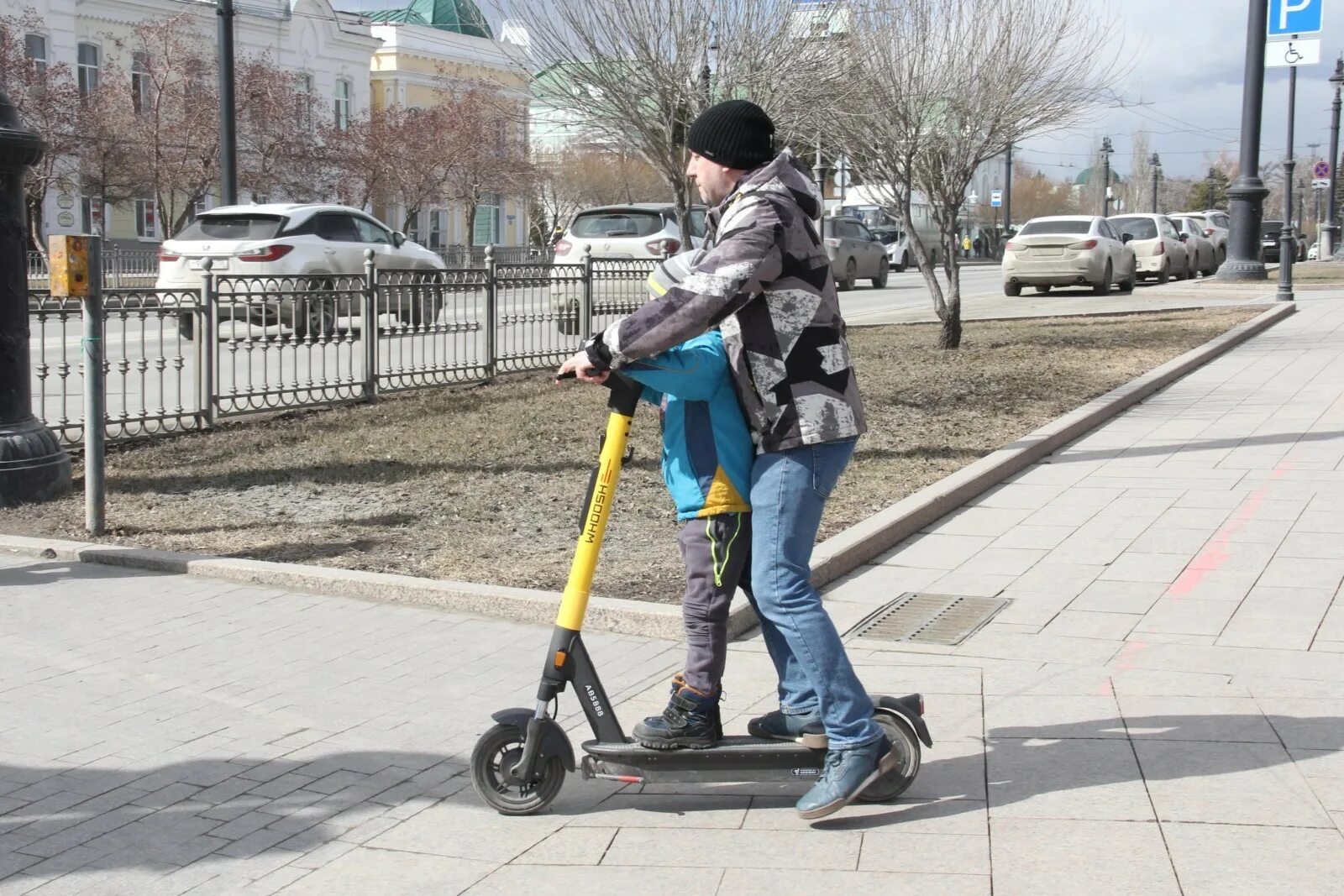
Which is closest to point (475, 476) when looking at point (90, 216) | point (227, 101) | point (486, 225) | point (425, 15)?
point (227, 101)

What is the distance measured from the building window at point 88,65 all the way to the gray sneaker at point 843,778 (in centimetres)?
4933

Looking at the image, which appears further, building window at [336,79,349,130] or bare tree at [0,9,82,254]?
building window at [336,79,349,130]

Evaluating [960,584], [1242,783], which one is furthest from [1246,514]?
[1242,783]

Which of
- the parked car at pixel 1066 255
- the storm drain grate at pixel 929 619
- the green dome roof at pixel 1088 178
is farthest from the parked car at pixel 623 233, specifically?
the green dome roof at pixel 1088 178

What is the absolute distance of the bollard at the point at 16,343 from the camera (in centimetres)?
774

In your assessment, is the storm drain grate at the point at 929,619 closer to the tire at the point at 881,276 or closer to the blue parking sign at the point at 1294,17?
the blue parking sign at the point at 1294,17

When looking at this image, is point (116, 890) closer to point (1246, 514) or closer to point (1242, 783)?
point (1242, 783)

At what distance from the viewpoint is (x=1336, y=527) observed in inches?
283

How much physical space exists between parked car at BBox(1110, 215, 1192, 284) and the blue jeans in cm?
2890

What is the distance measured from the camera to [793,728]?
12.9 ft

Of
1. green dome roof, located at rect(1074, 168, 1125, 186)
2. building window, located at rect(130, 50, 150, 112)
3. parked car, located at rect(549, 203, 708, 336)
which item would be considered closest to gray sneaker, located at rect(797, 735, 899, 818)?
parked car, located at rect(549, 203, 708, 336)

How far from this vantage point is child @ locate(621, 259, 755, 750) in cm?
367

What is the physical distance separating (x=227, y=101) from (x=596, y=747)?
17.2 metres

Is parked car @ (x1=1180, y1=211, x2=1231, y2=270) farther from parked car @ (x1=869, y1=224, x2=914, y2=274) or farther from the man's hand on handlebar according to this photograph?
the man's hand on handlebar
